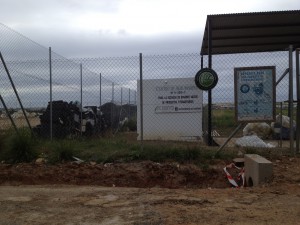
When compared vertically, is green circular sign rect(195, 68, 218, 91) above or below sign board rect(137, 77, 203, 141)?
above

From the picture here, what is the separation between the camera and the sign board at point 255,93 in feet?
34.7

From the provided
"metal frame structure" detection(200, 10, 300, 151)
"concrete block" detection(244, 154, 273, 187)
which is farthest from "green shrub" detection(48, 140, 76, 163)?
"concrete block" detection(244, 154, 273, 187)

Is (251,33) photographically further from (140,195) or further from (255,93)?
(140,195)

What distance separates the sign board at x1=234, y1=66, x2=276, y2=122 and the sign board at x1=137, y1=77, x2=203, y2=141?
5503 millimetres

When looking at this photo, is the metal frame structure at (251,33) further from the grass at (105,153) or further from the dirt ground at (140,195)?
the dirt ground at (140,195)

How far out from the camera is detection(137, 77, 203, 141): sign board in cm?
1630

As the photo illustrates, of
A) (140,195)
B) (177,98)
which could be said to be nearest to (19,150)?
(140,195)

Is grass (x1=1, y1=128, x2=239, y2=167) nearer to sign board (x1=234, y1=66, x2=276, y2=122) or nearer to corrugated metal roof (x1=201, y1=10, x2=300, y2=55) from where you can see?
sign board (x1=234, y1=66, x2=276, y2=122)

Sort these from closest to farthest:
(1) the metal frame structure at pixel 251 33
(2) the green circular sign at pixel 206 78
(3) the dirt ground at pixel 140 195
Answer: (3) the dirt ground at pixel 140 195
(2) the green circular sign at pixel 206 78
(1) the metal frame structure at pixel 251 33

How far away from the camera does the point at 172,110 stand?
53.9 feet

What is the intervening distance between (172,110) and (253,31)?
156 inches

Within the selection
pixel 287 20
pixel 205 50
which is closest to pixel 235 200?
pixel 287 20

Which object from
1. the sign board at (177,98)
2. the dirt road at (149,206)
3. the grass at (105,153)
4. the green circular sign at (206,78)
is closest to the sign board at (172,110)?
the sign board at (177,98)

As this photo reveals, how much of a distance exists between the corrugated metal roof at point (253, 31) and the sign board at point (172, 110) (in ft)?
5.30
